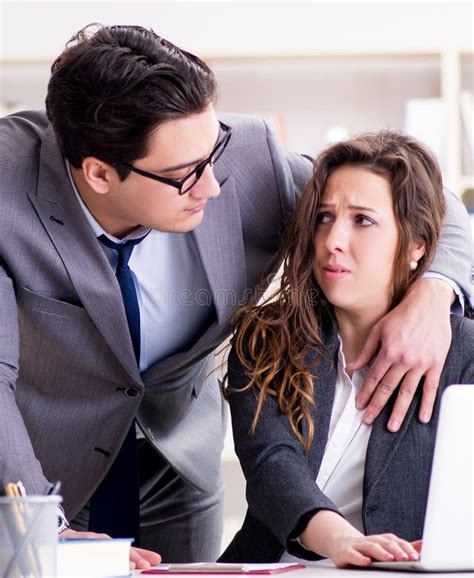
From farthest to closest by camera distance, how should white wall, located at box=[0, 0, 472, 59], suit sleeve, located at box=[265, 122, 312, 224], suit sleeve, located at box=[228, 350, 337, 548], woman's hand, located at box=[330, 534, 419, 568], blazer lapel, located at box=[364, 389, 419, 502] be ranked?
white wall, located at box=[0, 0, 472, 59] < suit sleeve, located at box=[265, 122, 312, 224] < blazer lapel, located at box=[364, 389, 419, 502] < suit sleeve, located at box=[228, 350, 337, 548] < woman's hand, located at box=[330, 534, 419, 568]

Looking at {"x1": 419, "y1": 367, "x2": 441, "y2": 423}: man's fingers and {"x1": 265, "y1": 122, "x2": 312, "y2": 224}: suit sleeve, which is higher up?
{"x1": 265, "y1": 122, "x2": 312, "y2": 224}: suit sleeve

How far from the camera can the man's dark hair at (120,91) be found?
1.64 m

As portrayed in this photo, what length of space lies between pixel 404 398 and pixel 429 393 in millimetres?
46

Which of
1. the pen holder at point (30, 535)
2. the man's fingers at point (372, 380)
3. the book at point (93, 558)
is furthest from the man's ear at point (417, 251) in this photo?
the pen holder at point (30, 535)

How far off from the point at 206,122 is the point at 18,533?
78 cm

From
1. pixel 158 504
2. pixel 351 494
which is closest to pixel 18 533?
pixel 351 494

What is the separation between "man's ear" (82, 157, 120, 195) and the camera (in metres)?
1.71

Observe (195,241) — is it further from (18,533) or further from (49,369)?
(18,533)

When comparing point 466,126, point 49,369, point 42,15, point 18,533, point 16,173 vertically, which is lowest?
point 18,533

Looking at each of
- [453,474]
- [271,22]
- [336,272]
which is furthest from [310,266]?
[271,22]

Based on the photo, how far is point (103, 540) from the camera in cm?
131

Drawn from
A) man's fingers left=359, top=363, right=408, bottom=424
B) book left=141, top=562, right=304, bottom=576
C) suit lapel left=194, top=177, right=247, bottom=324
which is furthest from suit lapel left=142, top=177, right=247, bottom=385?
book left=141, top=562, right=304, bottom=576

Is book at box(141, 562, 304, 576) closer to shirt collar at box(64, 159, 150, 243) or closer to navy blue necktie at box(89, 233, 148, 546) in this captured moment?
navy blue necktie at box(89, 233, 148, 546)

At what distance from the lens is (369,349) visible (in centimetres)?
186
